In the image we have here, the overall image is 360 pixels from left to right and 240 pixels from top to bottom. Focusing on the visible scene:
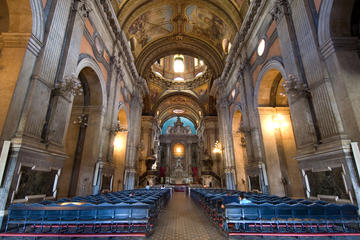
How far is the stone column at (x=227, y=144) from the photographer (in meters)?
12.0

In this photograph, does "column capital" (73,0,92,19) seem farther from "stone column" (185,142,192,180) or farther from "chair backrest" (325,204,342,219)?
"stone column" (185,142,192,180)

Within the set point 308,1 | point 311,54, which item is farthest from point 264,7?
point 311,54

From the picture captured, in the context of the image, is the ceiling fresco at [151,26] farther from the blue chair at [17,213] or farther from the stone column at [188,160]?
the stone column at [188,160]

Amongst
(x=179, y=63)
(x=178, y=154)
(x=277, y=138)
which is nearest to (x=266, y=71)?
(x=277, y=138)

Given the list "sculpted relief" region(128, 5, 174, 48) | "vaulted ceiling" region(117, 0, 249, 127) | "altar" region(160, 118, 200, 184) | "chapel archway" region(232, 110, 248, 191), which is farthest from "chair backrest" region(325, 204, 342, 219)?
"altar" region(160, 118, 200, 184)

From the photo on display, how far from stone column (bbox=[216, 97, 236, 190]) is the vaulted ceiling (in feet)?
11.2

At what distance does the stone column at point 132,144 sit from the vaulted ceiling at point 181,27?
3.04m

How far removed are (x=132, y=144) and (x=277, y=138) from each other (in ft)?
32.1

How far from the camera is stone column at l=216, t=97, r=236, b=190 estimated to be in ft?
39.4

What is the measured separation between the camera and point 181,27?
590 inches

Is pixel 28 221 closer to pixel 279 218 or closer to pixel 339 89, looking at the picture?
pixel 279 218

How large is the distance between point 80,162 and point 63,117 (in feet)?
9.91

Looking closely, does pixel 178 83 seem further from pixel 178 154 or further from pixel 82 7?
pixel 82 7

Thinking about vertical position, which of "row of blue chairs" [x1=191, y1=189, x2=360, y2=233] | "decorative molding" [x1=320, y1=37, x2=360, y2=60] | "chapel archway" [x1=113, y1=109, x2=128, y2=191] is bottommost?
"row of blue chairs" [x1=191, y1=189, x2=360, y2=233]
